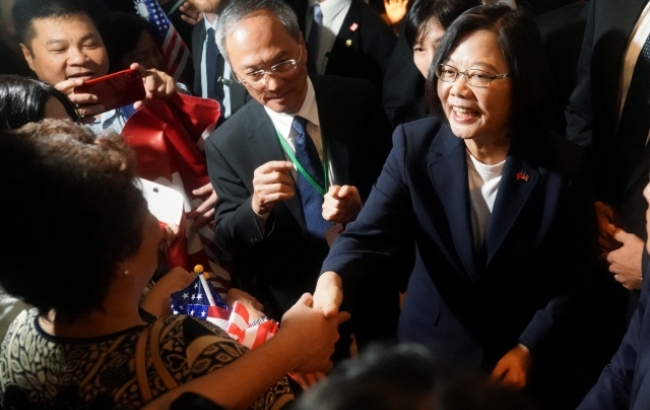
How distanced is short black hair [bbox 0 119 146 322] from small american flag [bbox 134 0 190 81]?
1920 millimetres

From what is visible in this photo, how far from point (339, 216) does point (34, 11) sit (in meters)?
1.39

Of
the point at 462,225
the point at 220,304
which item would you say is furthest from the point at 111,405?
the point at 462,225

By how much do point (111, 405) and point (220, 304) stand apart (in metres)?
0.61

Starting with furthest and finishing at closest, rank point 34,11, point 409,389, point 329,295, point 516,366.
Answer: point 34,11 < point 516,366 < point 329,295 < point 409,389

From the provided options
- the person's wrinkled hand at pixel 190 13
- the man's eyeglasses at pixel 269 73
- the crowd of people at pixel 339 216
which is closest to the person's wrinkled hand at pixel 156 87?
the crowd of people at pixel 339 216

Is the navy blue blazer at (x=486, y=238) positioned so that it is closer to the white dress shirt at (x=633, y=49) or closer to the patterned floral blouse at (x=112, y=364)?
the white dress shirt at (x=633, y=49)

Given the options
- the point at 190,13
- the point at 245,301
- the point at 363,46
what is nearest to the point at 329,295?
the point at 245,301

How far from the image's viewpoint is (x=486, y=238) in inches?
58.7

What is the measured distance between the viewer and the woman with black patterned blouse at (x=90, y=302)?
2.93 feet

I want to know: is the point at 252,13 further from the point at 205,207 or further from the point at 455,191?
the point at 455,191

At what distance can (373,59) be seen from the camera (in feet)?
8.94

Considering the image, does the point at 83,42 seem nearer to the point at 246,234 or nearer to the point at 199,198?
the point at 199,198

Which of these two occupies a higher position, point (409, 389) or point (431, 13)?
point (431, 13)

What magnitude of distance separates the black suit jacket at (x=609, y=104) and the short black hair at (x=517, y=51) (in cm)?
49
